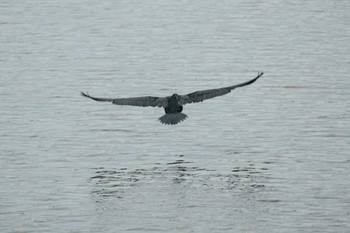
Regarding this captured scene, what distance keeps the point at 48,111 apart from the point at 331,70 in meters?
8.73

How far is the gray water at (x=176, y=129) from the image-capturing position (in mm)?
19266

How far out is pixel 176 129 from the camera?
84.3ft

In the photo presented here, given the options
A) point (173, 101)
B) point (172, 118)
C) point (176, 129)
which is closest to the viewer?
point (172, 118)

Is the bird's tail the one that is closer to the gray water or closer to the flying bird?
the flying bird

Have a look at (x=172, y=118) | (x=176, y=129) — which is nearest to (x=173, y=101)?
(x=172, y=118)

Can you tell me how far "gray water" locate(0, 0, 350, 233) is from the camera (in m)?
19.3

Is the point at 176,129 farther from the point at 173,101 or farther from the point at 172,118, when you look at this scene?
the point at 172,118

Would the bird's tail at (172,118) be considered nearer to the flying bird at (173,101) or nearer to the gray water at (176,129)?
the flying bird at (173,101)

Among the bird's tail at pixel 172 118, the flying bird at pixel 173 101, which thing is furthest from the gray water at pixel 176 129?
the flying bird at pixel 173 101

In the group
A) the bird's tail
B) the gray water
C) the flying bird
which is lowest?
the gray water

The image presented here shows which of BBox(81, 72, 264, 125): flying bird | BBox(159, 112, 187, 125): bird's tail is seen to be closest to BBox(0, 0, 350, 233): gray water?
BBox(159, 112, 187, 125): bird's tail

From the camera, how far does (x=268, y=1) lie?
168ft

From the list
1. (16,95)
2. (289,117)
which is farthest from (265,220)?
(16,95)

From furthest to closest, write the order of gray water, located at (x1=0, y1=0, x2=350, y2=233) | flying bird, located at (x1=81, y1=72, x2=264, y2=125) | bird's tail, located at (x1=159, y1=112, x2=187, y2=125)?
flying bird, located at (x1=81, y1=72, x2=264, y2=125) < bird's tail, located at (x1=159, y1=112, x2=187, y2=125) < gray water, located at (x1=0, y1=0, x2=350, y2=233)
